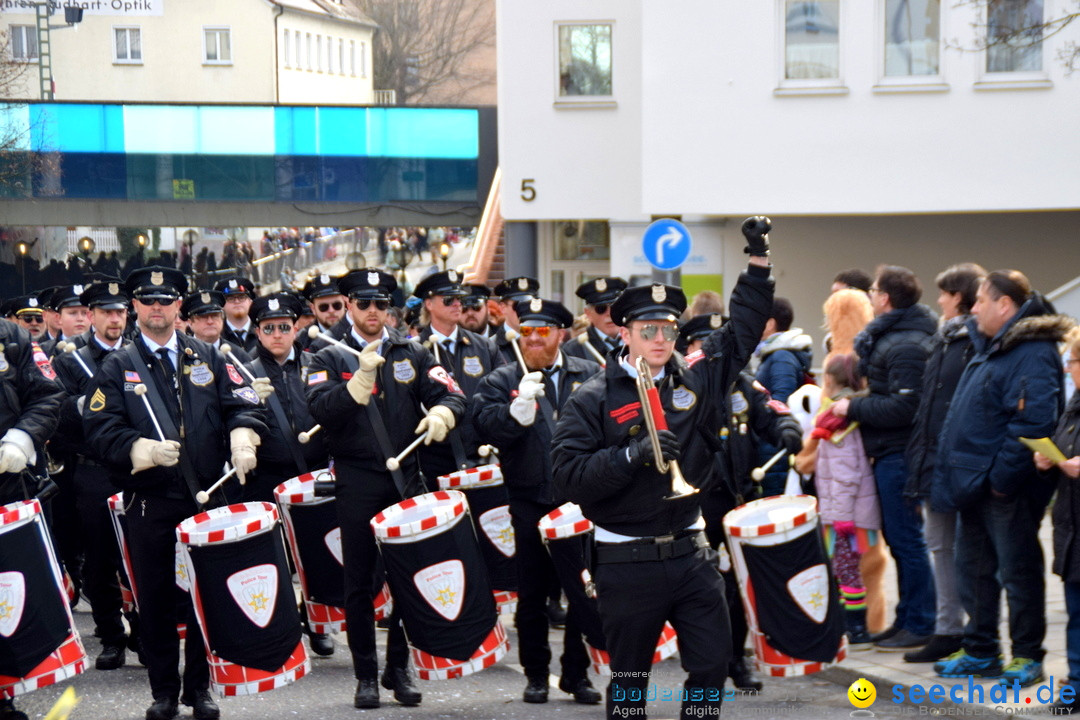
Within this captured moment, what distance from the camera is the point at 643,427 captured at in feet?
18.1

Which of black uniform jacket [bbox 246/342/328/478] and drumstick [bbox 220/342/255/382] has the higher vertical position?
drumstick [bbox 220/342/255/382]

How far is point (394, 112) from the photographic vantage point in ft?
100

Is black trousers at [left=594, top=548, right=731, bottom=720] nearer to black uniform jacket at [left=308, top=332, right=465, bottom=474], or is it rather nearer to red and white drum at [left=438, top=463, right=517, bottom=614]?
black uniform jacket at [left=308, top=332, right=465, bottom=474]

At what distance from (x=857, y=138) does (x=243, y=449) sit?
1474 cm

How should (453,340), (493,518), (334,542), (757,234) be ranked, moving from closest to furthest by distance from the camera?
(757,234), (334,542), (493,518), (453,340)

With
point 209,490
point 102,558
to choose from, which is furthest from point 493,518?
point 102,558

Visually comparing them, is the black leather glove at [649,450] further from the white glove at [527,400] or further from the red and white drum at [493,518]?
the red and white drum at [493,518]

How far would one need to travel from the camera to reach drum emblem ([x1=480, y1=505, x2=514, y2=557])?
320 inches

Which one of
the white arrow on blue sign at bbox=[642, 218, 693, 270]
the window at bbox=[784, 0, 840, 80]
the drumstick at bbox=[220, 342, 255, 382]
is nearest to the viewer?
the drumstick at bbox=[220, 342, 255, 382]

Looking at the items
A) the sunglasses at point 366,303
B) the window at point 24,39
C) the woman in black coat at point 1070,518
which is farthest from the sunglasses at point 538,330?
the window at point 24,39

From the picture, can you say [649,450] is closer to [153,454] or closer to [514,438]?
Answer: [514,438]

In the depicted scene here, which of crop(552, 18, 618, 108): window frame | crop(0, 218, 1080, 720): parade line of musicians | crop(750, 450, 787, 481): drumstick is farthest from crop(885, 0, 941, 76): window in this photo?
crop(750, 450, 787, 481): drumstick

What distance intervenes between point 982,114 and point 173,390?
15234 millimetres

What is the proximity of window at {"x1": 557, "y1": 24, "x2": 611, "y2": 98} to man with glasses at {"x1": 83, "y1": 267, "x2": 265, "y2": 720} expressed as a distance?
→ 17.5 meters
